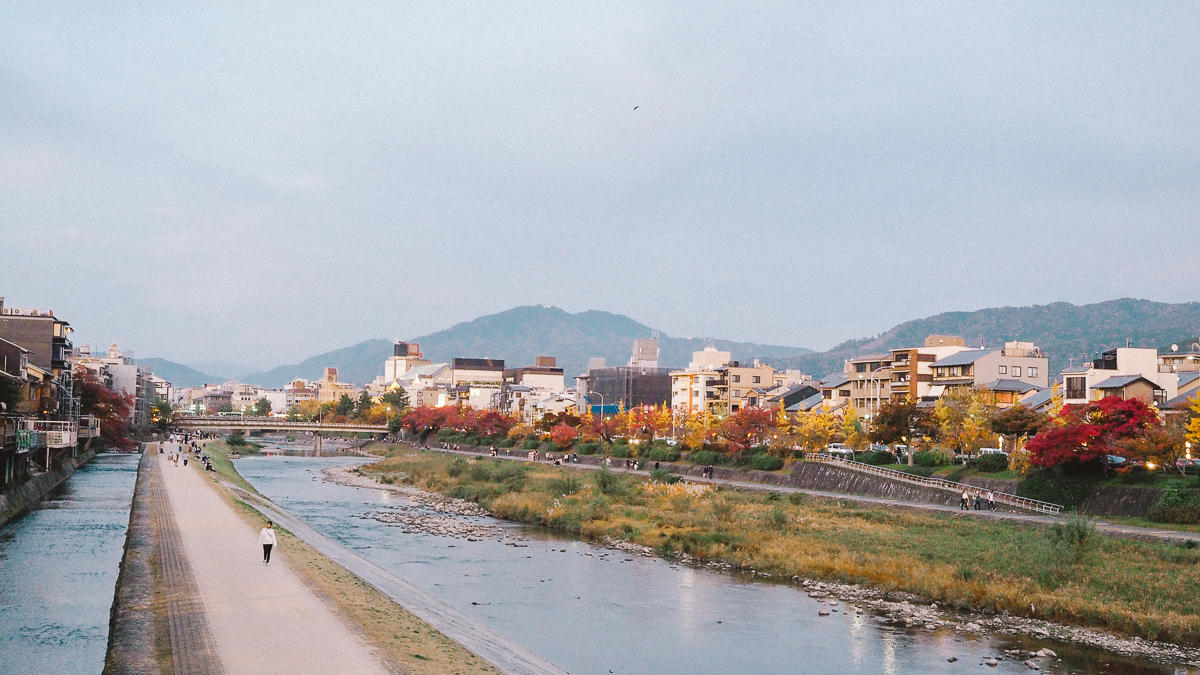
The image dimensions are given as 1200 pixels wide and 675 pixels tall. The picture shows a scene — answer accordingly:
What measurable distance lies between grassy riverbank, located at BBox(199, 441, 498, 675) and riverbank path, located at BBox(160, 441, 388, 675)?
0.36 m

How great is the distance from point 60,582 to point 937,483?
37610 mm

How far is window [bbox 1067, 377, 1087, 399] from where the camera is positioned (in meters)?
57.9

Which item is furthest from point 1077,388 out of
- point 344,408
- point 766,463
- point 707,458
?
point 344,408

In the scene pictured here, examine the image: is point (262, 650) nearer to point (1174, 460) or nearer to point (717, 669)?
point (717, 669)

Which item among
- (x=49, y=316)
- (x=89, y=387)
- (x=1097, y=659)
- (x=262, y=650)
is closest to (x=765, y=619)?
(x=1097, y=659)

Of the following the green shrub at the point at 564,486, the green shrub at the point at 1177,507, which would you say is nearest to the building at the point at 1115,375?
the green shrub at the point at 1177,507

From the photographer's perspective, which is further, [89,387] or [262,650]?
[89,387]

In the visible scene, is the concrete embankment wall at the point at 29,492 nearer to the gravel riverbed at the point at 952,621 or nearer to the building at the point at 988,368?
the gravel riverbed at the point at 952,621

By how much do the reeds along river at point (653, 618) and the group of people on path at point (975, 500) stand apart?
598 inches

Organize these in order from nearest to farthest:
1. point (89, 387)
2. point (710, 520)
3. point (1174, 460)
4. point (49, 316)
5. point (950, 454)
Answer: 1. point (1174, 460)
2. point (710, 520)
3. point (950, 454)
4. point (49, 316)
5. point (89, 387)

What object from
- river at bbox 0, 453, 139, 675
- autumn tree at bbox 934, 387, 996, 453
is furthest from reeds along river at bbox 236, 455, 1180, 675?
autumn tree at bbox 934, 387, 996, 453

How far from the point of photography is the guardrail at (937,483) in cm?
4023

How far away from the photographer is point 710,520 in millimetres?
41375

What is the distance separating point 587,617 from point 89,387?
66.2 meters
